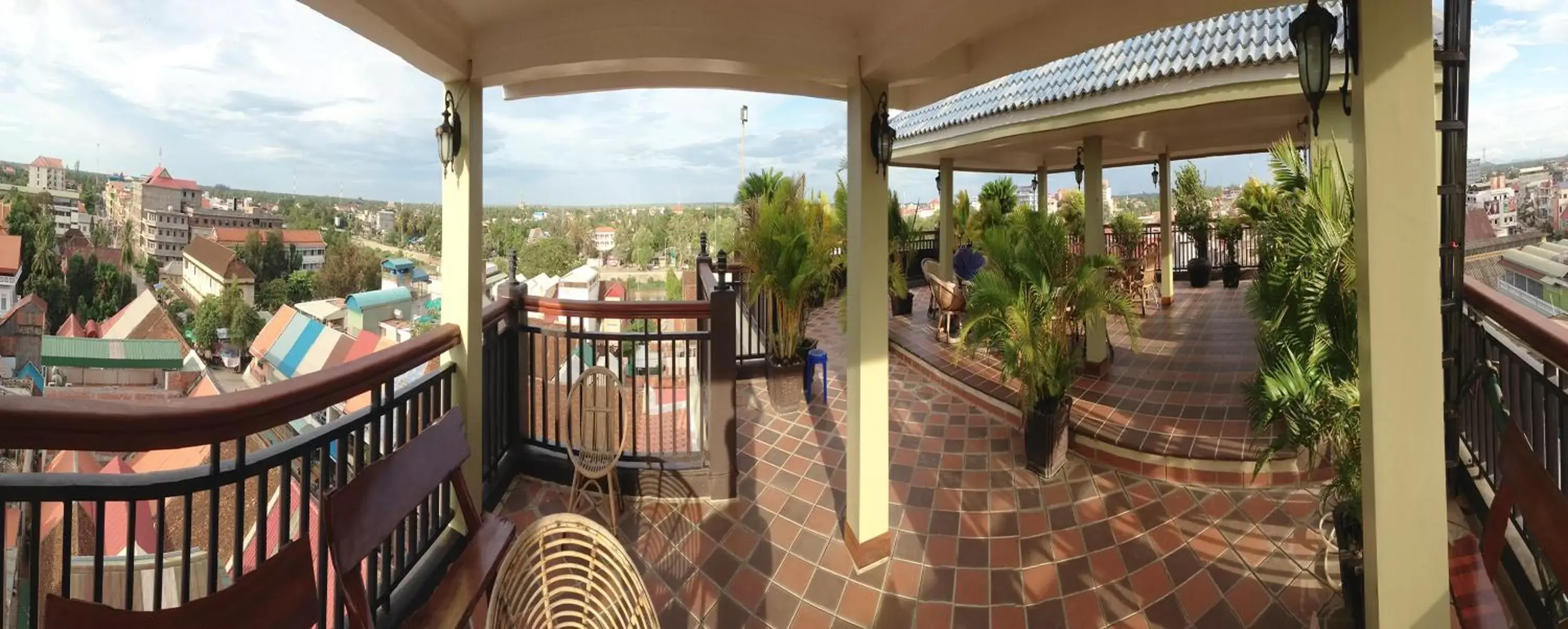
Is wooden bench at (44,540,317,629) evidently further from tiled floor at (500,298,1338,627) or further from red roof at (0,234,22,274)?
tiled floor at (500,298,1338,627)

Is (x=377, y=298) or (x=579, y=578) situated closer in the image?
(x=579, y=578)

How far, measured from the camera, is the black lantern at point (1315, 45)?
1912 millimetres

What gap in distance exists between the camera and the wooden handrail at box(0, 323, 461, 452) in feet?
3.38

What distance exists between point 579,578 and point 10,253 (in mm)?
1858

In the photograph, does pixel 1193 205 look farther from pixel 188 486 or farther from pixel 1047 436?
pixel 188 486

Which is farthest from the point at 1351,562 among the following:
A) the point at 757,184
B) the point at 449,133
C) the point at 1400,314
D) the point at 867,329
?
the point at 757,184

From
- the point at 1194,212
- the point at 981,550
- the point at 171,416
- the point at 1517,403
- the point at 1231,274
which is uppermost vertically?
the point at 1194,212

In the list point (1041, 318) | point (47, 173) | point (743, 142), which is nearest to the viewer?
point (47, 173)

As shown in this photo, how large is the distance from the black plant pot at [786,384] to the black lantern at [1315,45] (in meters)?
3.89

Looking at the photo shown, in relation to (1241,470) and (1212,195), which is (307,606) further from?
(1212,195)

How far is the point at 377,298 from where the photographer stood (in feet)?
10.3

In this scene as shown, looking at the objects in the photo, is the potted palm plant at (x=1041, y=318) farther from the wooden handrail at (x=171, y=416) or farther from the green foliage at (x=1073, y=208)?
the green foliage at (x=1073, y=208)

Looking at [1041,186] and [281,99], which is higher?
[1041,186]

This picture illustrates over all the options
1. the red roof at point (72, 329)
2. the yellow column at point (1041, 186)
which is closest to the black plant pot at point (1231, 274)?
the yellow column at point (1041, 186)
